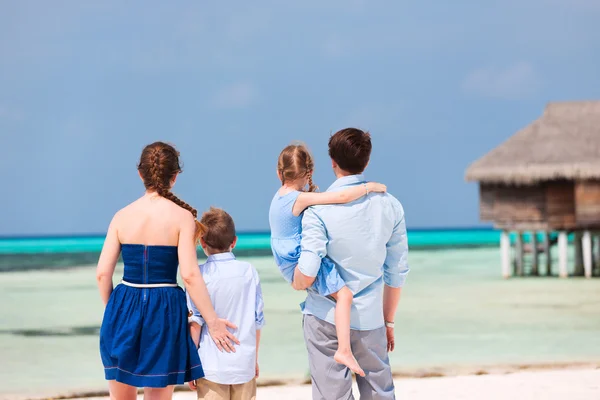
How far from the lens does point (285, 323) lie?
45.0 feet

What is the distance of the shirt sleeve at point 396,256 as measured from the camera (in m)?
3.36

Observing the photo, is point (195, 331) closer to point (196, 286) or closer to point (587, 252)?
point (196, 286)

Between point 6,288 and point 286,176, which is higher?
point 286,176

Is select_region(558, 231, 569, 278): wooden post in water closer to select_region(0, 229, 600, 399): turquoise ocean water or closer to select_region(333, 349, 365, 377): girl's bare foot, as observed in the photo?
select_region(0, 229, 600, 399): turquoise ocean water

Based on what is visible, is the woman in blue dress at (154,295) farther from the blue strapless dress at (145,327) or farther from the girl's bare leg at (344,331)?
the girl's bare leg at (344,331)

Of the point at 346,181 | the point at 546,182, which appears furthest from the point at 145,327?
the point at 546,182

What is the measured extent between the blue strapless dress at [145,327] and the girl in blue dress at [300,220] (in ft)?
1.44

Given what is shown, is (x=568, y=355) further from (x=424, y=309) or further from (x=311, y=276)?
(x=311, y=276)

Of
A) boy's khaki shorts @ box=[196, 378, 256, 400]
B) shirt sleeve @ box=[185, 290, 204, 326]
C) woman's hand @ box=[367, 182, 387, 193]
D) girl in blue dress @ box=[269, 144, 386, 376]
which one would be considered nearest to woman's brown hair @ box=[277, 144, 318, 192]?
girl in blue dress @ box=[269, 144, 386, 376]

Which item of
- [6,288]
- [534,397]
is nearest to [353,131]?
[534,397]

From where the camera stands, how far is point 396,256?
3.38 meters

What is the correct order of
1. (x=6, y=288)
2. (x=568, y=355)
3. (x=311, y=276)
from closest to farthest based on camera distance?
(x=311, y=276), (x=568, y=355), (x=6, y=288)

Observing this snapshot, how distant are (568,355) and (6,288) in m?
17.8

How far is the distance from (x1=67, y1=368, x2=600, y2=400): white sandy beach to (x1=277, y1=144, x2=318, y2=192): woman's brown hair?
9.97 ft
